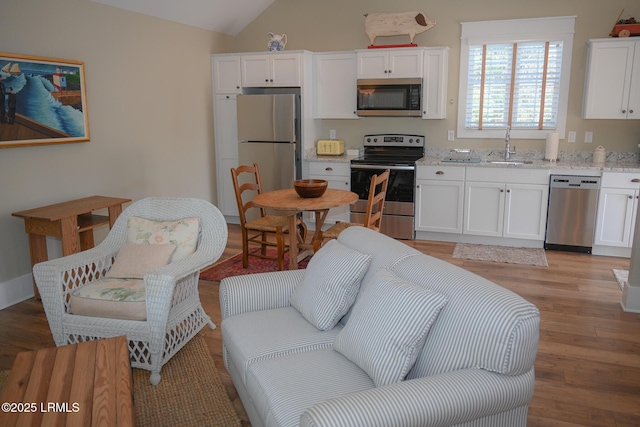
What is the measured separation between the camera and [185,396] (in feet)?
8.71

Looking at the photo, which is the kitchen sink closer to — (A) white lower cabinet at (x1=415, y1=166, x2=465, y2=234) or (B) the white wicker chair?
(A) white lower cabinet at (x1=415, y1=166, x2=465, y2=234)

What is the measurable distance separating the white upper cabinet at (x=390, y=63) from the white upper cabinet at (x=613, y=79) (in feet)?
5.39

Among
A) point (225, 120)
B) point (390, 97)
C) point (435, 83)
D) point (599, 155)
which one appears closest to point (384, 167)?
point (390, 97)

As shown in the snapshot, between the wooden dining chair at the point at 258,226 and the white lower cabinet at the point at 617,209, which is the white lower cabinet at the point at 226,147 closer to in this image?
the wooden dining chair at the point at 258,226

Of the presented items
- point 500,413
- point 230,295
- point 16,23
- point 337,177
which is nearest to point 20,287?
point 16,23

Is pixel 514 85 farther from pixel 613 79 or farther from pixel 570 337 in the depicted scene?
pixel 570 337

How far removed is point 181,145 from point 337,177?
175 centimetres

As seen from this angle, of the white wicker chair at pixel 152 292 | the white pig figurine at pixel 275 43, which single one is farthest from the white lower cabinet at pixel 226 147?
the white wicker chair at pixel 152 292

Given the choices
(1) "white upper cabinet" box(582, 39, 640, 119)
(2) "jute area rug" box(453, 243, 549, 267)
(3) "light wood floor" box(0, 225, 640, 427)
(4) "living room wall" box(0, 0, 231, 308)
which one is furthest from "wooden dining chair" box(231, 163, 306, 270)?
(1) "white upper cabinet" box(582, 39, 640, 119)

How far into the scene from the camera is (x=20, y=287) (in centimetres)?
396

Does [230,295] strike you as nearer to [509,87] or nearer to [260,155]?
[260,155]

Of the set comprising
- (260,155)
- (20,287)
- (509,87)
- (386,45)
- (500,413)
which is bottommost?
(20,287)

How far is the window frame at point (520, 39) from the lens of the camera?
5227 millimetres

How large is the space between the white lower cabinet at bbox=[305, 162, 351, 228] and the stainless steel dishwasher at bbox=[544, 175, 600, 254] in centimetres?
206
